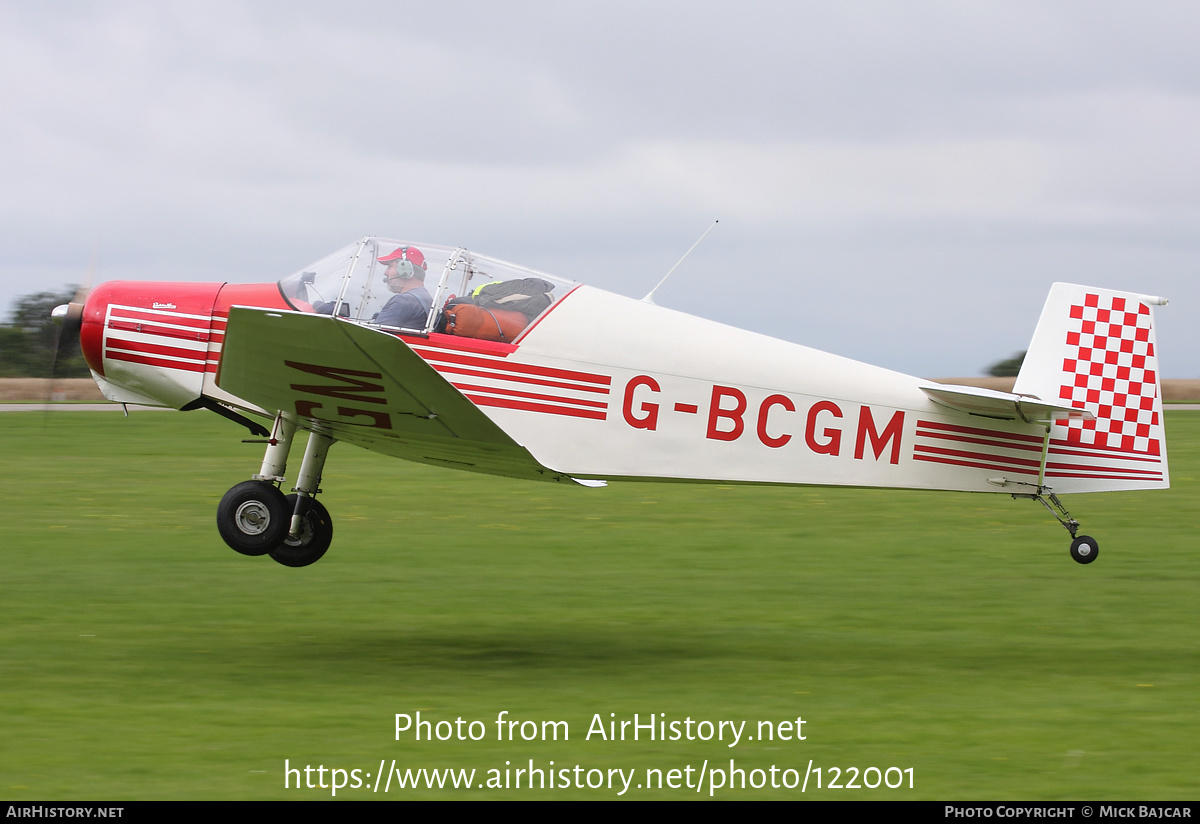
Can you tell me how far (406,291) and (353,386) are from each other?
0.94m

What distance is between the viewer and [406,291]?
877cm

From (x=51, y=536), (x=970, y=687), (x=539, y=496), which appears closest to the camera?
(x=970, y=687)

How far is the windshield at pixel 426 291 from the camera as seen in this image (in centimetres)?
874

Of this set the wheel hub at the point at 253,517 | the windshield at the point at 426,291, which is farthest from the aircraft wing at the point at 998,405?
the wheel hub at the point at 253,517

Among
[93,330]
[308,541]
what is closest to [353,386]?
[308,541]

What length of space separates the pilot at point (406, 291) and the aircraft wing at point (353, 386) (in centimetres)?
67

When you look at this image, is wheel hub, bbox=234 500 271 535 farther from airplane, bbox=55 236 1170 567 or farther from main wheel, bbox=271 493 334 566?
main wheel, bbox=271 493 334 566

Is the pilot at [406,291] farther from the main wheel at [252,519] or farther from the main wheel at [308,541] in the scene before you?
the main wheel at [308,541]

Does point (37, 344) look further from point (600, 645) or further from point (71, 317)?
point (600, 645)

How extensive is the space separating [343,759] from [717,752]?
1920 millimetres

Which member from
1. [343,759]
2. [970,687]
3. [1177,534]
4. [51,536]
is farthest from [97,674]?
[1177,534]

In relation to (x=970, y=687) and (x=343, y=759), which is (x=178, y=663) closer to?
(x=343, y=759)

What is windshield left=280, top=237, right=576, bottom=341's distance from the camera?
28.7ft
